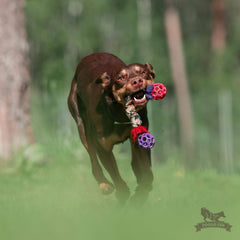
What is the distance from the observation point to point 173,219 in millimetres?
4730

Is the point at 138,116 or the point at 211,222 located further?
the point at 211,222

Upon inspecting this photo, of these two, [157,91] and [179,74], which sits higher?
[179,74]

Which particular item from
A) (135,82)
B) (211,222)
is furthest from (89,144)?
(211,222)

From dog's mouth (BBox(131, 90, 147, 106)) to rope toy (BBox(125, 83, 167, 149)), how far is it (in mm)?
26

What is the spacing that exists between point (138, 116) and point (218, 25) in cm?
2552

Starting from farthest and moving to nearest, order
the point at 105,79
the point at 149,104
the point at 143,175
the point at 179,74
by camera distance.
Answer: the point at 179,74
the point at 149,104
the point at 143,175
the point at 105,79

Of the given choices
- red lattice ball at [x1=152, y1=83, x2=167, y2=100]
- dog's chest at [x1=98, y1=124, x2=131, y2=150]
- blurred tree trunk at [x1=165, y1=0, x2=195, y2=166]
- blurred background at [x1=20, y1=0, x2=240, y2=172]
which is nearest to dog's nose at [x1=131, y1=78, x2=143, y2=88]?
red lattice ball at [x1=152, y1=83, x2=167, y2=100]

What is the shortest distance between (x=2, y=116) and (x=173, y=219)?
5055 mm

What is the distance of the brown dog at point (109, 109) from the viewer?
4055 mm

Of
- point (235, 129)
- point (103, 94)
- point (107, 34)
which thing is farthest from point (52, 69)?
point (103, 94)

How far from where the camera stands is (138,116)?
407cm

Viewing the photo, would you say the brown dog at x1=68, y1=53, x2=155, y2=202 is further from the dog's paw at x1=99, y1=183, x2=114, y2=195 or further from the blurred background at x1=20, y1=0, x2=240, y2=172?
the blurred background at x1=20, y1=0, x2=240, y2=172

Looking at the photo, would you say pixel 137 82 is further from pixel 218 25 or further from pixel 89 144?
pixel 218 25

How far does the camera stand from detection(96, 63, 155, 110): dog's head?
13.1 feet
